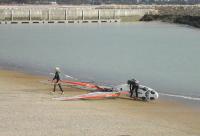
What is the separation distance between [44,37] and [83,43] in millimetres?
10954

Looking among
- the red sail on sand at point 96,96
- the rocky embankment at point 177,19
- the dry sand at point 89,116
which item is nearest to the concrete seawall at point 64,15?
the rocky embankment at point 177,19

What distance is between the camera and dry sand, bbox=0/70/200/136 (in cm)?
2003

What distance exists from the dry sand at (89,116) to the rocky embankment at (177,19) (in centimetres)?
8265

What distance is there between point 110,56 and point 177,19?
67.5m

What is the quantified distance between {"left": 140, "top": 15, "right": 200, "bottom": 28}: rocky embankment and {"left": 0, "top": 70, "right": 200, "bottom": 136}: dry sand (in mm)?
82648

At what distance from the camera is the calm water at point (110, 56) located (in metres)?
38.0

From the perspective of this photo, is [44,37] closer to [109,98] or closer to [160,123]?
[109,98]

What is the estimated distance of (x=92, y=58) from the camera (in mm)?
52094

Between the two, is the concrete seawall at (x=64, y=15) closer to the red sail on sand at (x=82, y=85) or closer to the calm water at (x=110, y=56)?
the calm water at (x=110, y=56)

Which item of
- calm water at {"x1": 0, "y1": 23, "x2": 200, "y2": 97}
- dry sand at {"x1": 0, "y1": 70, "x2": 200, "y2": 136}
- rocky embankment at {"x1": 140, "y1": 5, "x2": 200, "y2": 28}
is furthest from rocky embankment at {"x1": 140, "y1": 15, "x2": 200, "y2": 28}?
dry sand at {"x1": 0, "y1": 70, "x2": 200, "y2": 136}

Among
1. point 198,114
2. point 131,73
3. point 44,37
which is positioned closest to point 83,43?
point 44,37

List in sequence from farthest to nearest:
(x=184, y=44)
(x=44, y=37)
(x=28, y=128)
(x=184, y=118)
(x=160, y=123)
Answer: (x=44, y=37) → (x=184, y=44) → (x=184, y=118) → (x=160, y=123) → (x=28, y=128)

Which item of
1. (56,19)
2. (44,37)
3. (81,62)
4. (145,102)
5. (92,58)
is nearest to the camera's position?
(145,102)

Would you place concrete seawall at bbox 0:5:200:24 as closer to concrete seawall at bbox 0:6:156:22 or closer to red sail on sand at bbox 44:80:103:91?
concrete seawall at bbox 0:6:156:22
